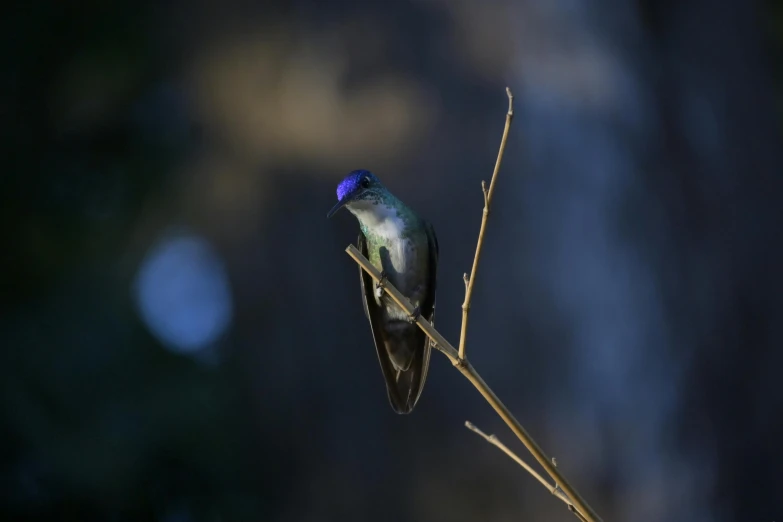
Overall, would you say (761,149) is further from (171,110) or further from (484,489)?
(171,110)

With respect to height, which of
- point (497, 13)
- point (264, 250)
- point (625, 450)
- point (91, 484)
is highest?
point (497, 13)

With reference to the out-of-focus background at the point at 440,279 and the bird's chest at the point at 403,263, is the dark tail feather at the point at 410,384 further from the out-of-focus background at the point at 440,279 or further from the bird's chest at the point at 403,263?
the out-of-focus background at the point at 440,279

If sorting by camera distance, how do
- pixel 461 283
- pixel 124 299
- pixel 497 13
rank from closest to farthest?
pixel 461 283 → pixel 497 13 → pixel 124 299

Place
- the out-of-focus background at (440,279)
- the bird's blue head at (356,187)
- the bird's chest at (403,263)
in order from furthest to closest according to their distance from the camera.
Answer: the out-of-focus background at (440,279) < the bird's chest at (403,263) < the bird's blue head at (356,187)

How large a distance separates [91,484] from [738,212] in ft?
7.64

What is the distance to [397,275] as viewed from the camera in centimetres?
135

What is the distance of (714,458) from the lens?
7.75ft

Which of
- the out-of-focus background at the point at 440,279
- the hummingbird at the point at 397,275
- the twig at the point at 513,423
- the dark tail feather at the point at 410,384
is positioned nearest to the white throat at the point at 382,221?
the hummingbird at the point at 397,275

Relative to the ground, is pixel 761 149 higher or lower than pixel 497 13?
lower

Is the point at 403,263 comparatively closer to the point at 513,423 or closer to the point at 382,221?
the point at 382,221

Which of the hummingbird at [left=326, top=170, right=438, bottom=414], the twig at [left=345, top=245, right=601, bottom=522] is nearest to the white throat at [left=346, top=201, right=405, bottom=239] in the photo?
the hummingbird at [left=326, top=170, right=438, bottom=414]

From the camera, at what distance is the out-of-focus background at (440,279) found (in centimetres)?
232

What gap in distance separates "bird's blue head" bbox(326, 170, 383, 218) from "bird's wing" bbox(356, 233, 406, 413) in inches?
8.2

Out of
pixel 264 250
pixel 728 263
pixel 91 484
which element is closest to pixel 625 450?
Answer: pixel 728 263
